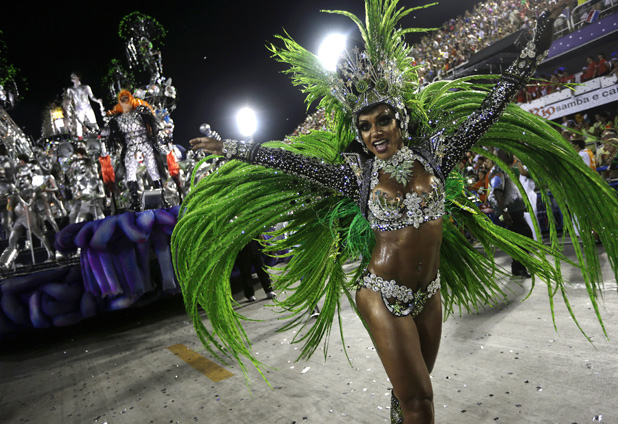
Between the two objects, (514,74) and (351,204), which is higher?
(514,74)

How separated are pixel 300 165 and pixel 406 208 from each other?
57 centimetres

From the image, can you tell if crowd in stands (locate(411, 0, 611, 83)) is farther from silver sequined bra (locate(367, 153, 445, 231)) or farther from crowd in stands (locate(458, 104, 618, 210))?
silver sequined bra (locate(367, 153, 445, 231))

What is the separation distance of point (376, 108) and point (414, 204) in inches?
18.6

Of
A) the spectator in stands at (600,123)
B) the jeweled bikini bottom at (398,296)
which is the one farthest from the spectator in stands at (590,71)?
the jeweled bikini bottom at (398,296)

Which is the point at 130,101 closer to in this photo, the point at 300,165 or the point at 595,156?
the point at 300,165

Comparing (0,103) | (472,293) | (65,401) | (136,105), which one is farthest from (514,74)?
(0,103)

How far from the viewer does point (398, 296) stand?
67.2 inches

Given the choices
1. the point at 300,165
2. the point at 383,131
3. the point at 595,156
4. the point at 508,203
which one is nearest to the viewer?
the point at 383,131

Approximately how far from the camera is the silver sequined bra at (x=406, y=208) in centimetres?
172

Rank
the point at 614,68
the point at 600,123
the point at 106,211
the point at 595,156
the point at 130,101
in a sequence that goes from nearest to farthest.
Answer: the point at 130,101, the point at 595,156, the point at 600,123, the point at 614,68, the point at 106,211

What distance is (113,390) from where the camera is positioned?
143 inches

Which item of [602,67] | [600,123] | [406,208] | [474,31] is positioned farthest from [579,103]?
[406,208]

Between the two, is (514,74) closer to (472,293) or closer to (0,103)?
(472,293)

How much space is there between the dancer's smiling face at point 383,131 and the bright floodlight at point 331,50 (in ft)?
1.16
